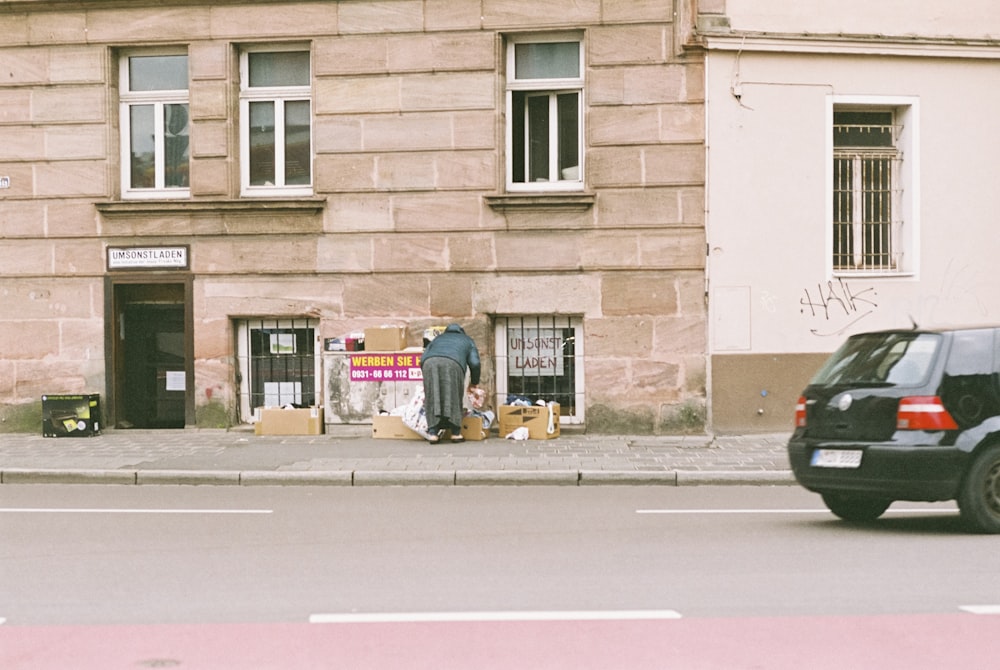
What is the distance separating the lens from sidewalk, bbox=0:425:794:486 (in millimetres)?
12461

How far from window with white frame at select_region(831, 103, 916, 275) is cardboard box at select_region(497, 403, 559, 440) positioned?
446cm

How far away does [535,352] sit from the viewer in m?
16.6

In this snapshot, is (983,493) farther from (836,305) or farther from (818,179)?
(818,179)

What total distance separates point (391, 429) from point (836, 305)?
19.9 ft

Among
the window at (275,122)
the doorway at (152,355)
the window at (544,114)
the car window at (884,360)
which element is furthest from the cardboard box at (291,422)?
the car window at (884,360)

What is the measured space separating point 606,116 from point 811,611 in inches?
417

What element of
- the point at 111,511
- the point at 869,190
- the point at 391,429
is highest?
the point at 869,190

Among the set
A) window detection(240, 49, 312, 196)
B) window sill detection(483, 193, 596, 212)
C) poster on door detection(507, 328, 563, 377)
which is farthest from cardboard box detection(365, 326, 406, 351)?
window detection(240, 49, 312, 196)

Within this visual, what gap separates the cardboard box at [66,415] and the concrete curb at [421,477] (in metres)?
3.61

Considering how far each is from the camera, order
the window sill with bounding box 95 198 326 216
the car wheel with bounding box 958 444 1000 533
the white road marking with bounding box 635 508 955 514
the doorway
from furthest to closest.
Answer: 1. the doorway
2. the window sill with bounding box 95 198 326 216
3. the white road marking with bounding box 635 508 955 514
4. the car wheel with bounding box 958 444 1000 533

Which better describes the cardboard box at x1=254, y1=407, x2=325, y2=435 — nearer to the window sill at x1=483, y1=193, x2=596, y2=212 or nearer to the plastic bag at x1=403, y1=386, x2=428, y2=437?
the plastic bag at x1=403, y1=386, x2=428, y2=437

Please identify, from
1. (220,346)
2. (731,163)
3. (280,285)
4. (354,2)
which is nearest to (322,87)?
(354,2)

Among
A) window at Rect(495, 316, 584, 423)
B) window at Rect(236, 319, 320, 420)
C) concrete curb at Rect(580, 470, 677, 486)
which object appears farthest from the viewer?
window at Rect(236, 319, 320, 420)

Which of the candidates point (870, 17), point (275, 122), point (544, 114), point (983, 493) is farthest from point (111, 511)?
point (870, 17)
